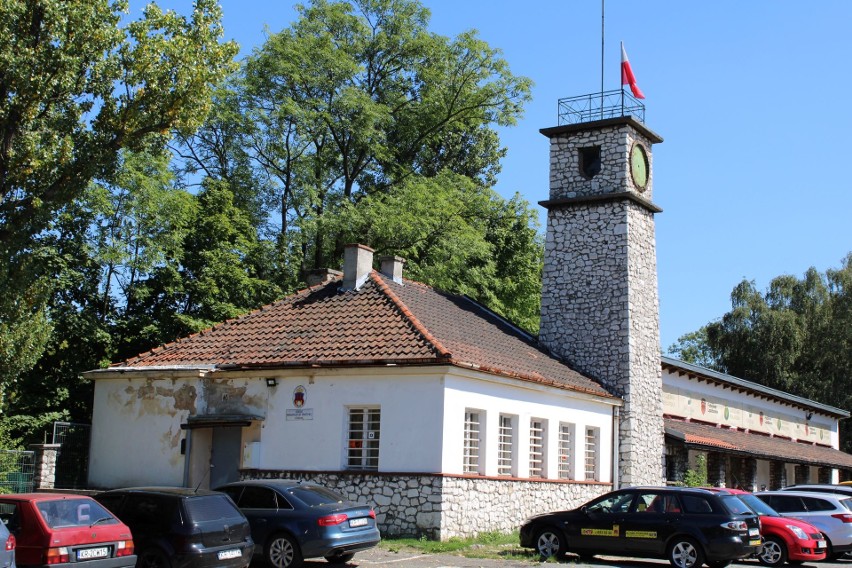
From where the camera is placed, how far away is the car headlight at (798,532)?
19641 mm

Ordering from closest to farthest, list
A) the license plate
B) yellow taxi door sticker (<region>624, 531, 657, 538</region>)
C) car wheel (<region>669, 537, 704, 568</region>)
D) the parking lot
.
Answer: the license plate, the parking lot, car wheel (<region>669, 537, 704, 568</region>), yellow taxi door sticker (<region>624, 531, 657, 538</region>)

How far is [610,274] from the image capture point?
1174 inches

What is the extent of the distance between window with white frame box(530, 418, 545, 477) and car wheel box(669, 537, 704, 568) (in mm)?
7222

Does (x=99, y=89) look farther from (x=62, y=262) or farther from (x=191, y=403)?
(x=62, y=262)

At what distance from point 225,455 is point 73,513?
9921 mm

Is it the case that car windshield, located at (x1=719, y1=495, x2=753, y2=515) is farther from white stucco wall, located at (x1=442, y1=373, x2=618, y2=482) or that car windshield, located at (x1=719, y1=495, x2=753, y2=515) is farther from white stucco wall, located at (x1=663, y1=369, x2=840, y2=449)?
white stucco wall, located at (x1=663, y1=369, x2=840, y2=449)

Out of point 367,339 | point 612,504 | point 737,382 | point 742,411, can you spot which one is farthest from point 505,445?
point 742,411

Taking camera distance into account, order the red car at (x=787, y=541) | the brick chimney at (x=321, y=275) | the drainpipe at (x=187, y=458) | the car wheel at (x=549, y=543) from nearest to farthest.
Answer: the car wheel at (x=549, y=543), the red car at (x=787, y=541), the drainpipe at (x=187, y=458), the brick chimney at (x=321, y=275)

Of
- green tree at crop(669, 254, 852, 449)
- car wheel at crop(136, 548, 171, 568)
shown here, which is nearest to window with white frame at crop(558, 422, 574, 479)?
car wheel at crop(136, 548, 171, 568)

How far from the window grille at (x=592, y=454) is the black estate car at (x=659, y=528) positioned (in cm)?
838

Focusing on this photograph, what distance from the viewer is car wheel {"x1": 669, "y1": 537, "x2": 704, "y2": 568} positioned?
1731 centimetres

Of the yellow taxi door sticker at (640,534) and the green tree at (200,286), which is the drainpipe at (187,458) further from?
the yellow taxi door sticker at (640,534)

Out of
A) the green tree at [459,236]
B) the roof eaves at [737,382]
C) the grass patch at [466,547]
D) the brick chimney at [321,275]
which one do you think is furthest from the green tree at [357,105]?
the grass patch at [466,547]

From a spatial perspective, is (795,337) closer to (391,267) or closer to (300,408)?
(391,267)
